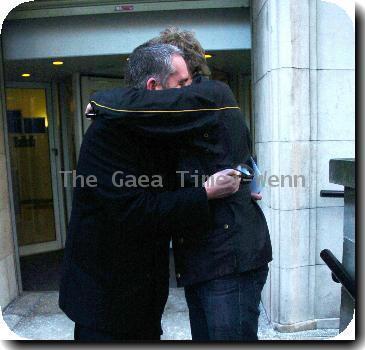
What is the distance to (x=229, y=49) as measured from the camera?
448cm

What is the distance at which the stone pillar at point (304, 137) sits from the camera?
336cm

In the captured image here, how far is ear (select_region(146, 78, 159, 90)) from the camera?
1.80 meters

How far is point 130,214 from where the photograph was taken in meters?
1.67

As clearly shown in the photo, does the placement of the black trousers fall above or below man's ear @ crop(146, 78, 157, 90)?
below

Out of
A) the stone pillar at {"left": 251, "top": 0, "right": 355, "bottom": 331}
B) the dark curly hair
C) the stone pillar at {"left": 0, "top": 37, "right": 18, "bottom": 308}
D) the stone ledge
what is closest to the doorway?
the stone pillar at {"left": 0, "top": 37, "right": 18, "bottom": 308}

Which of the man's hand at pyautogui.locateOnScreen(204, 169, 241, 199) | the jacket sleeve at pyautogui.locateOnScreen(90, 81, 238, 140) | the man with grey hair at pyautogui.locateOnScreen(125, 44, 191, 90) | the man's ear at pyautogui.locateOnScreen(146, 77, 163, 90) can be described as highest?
the man with grey hair at pyautogui.locateOnScreen(125, 44, 191, 90)

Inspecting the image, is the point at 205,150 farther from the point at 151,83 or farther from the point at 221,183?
the point at 151,83

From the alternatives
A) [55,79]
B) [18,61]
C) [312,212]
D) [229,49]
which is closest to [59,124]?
[55,79]

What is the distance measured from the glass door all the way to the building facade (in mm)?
16

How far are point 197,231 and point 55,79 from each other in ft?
17.1

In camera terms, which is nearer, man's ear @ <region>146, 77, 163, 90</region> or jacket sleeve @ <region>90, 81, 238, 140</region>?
jacket sleeve @ <region>90, 81, 238, 140</region>

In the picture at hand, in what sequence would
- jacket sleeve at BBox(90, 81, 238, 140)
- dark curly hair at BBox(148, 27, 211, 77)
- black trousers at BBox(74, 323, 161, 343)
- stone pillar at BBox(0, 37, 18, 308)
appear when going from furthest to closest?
stone pillar at BBox(0, 37, 18, 308)
dark curly hair at BBox(148, 27, 211, 77)
black trousers at BBox(74, 323, 161, 343)
jacket sleeve at BBox(90, 81, 238, 140)

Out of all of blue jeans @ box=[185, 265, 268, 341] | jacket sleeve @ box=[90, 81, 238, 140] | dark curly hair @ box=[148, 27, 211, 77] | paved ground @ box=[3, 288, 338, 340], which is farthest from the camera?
paved ground @ box=[3, 288, 338, 340]

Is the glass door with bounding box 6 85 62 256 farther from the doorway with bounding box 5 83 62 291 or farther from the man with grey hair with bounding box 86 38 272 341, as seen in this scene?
the man with grey hair with bounding box 86 38 272 341
